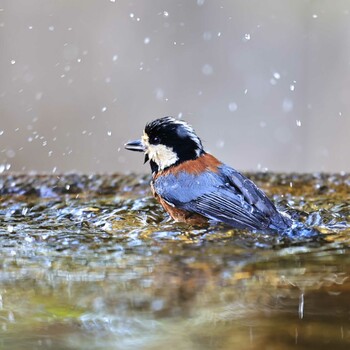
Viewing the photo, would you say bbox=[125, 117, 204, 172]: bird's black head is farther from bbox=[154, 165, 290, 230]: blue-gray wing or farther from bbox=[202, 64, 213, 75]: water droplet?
bbox=[202, 64, 213, 75]: water droplet

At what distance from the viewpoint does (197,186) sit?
11.5 feet

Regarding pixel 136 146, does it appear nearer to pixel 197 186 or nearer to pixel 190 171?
pixel 190 171

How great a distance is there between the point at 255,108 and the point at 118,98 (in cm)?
Result: 164

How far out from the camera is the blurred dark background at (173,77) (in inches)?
322

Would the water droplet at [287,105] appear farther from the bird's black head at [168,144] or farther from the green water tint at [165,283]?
the green water tint at [165,283]

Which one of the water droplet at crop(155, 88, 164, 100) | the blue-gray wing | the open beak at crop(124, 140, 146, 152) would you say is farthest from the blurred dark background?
the blue-gray wing

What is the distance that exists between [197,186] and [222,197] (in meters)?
0.16

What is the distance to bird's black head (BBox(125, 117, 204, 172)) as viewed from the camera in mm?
3766

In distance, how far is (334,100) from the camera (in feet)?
26.8

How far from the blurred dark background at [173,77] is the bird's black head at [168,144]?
434 centimetres

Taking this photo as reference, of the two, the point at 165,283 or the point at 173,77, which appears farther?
the point at 173,77

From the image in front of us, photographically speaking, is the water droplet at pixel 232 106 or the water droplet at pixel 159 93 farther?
the water droplet at pixel 232 106

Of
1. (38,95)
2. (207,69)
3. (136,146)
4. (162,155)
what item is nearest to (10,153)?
(38,95)

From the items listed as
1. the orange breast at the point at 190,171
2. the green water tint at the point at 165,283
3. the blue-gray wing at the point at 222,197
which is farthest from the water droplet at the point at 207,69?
the green water tint at the point at 165,283
